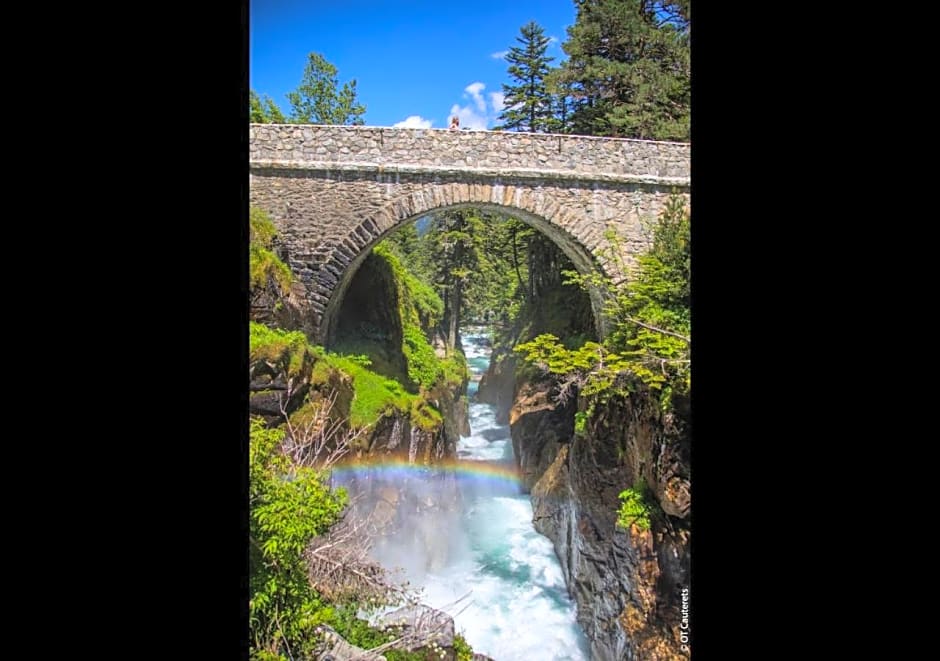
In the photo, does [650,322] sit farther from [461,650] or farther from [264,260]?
[264,260]

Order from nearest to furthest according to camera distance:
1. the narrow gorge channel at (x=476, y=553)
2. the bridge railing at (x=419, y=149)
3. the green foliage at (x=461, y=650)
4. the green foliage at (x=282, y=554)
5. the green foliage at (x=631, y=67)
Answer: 1. the green foliage at (x=282, y=554)
2. the green foliage at (x=461, y=650)
3. the narrow gorge channel at (x=476, y=553)
4. the bridge railing at (x=419, y=149)
5. the green foliage at (x=631, y=67)

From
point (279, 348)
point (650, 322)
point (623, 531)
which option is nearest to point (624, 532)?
point (623, 531)

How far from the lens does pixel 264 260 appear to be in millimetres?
8195

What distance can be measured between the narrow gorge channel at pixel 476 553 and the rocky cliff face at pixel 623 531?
46 cm

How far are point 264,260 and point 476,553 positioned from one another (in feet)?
22.6

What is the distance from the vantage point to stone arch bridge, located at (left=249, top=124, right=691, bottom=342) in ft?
28.8

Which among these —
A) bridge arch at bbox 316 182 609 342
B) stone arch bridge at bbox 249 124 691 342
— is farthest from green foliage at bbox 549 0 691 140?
bridge arch at bbox 316 182 609 342

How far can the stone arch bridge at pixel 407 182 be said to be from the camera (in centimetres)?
878

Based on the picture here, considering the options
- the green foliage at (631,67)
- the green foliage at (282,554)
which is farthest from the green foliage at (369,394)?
the green foliage at (631,67)

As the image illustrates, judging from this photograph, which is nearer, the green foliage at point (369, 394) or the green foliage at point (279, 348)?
the green foliage at point (279, 348)

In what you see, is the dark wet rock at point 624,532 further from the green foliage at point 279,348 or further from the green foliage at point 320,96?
the green foliage at point 320,96

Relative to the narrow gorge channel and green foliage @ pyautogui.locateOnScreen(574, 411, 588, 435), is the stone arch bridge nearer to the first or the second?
green foliage @ pyautogui.locateOnScreen(574, 411, 588, 435)

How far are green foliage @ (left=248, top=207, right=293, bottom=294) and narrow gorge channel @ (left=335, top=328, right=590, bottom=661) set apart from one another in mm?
3008
